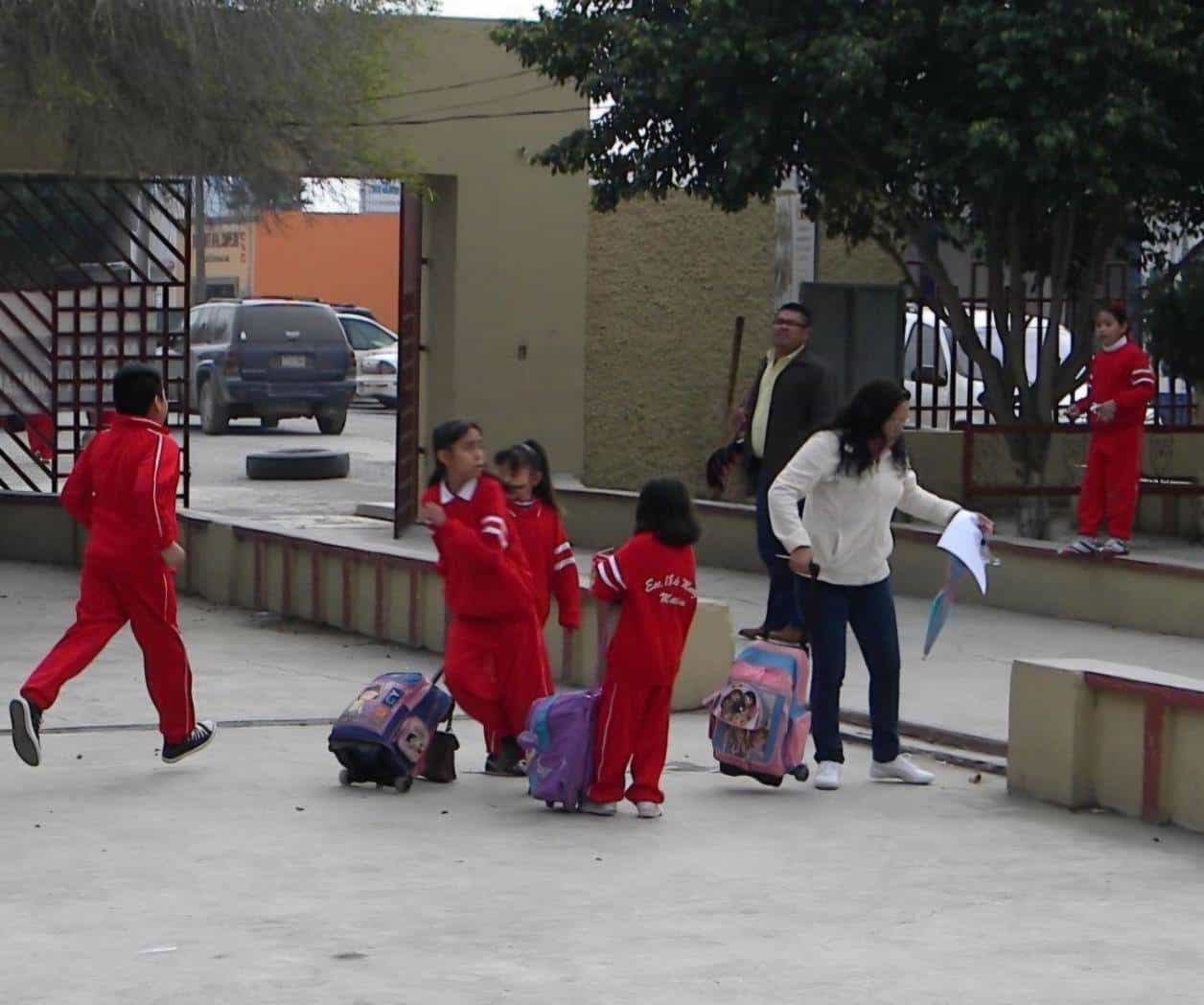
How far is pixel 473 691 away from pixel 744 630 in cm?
395

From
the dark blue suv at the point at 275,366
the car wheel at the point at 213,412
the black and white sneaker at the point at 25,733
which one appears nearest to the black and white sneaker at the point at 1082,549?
the black and white sneaker at the point at 25,733

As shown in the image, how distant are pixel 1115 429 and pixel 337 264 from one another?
45226mm

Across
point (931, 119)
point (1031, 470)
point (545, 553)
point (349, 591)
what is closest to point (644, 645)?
point (545, 553)

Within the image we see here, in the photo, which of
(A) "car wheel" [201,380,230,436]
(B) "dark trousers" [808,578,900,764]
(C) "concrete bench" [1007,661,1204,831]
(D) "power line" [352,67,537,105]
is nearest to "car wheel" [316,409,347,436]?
(A) "car wheel" [201,380,230,436]

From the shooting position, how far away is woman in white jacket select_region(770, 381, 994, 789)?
27.1ft

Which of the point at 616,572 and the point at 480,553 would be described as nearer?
the point at 616,572

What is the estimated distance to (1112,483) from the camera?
1366cm

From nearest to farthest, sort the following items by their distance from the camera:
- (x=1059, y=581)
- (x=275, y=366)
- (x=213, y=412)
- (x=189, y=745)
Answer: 1. (x=189, y=745)
2. (x=1059, y=581)
3. (x=275, y=366)
4. (x=213, y=412)

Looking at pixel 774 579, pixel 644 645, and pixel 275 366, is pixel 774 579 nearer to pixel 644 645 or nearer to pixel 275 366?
pixel 644 645

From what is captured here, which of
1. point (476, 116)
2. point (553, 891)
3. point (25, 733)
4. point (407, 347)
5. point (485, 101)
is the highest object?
point (485, 101)

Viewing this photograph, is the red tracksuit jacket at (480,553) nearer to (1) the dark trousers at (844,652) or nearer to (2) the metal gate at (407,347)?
(1) the dark trousers at (844,652)

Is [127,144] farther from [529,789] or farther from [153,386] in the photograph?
[529,789]

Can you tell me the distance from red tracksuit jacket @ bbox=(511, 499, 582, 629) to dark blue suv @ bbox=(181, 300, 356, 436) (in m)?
21.2

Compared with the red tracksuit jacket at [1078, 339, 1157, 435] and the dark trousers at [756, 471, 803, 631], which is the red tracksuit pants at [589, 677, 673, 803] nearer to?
the dark trousers at [756, 471, 803, 631]
